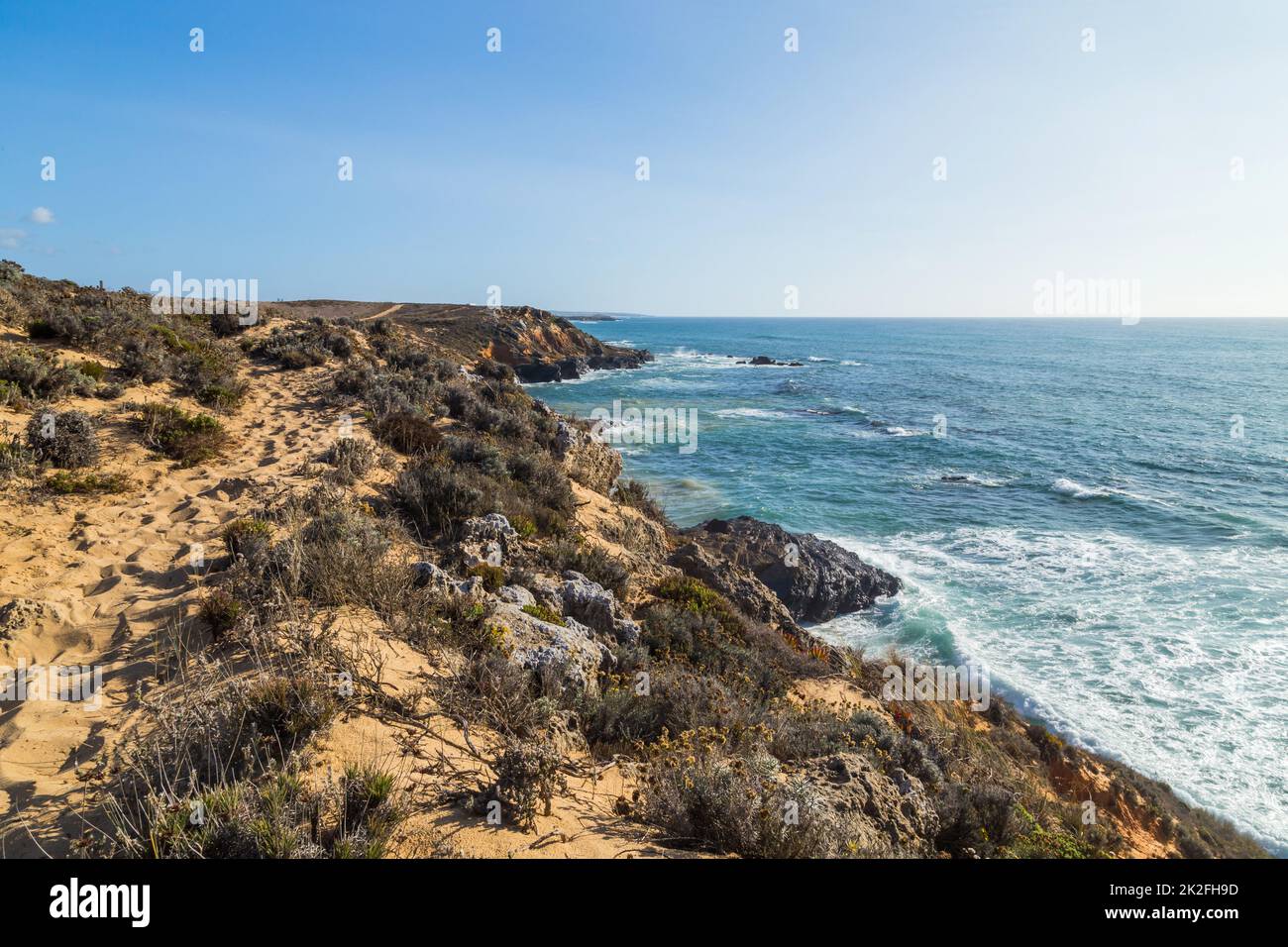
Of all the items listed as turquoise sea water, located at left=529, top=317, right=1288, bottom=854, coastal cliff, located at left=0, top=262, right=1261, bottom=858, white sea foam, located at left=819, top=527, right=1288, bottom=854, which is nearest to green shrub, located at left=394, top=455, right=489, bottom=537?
coastal cliff, located at left=0, top=262, right=1261, bottom=858

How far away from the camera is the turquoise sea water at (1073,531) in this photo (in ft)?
35.9

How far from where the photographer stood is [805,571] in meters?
14.8

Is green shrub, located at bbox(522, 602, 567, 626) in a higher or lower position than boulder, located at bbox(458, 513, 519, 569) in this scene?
lower

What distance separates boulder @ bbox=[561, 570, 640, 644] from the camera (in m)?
7.71

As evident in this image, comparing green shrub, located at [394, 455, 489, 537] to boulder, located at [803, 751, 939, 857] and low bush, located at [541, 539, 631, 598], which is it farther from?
boulder, located at [803, 751, 939, 857]

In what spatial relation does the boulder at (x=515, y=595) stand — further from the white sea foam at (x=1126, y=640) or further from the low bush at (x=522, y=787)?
the white sea foam at (x=1126, y=640)

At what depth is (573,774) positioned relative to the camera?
4523 mm

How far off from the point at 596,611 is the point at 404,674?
3122 millimetres

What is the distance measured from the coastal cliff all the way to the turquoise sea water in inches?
75.2

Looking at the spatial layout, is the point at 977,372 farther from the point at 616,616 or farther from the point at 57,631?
the point at 57,631

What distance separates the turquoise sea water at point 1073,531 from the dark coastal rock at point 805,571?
565mm

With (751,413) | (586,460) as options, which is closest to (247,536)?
(586,460)
